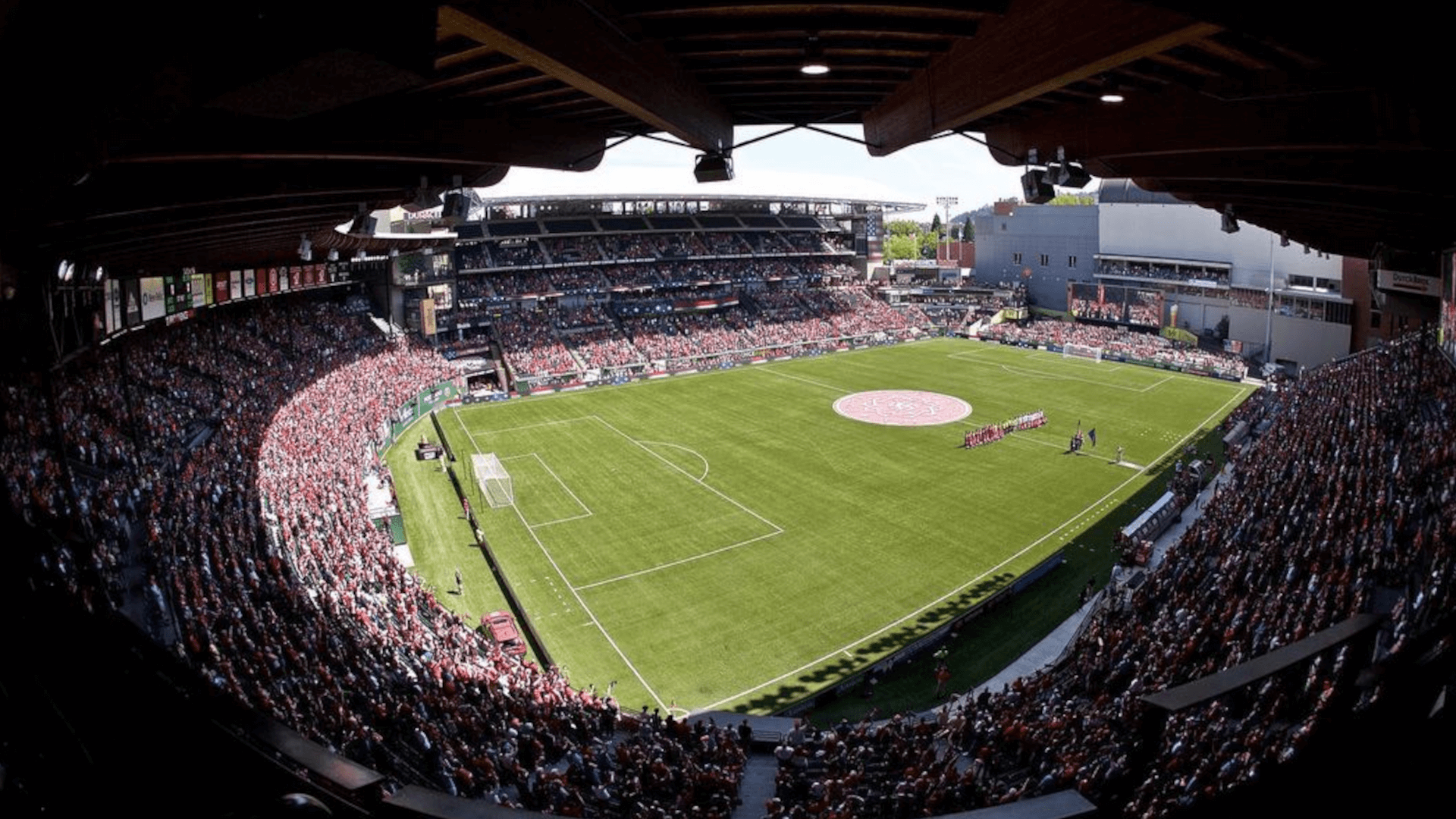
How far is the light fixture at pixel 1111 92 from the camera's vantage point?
23.5 ft

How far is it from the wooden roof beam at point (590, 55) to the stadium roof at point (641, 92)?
19mm

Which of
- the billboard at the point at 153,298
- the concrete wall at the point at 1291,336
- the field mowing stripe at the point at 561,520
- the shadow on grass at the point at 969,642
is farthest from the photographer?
the concrete wall at the point at 1291,336

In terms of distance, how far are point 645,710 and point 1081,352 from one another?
170 ft

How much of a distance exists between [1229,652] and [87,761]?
13.9 m

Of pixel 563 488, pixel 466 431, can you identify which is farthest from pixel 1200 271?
pixel 466 431

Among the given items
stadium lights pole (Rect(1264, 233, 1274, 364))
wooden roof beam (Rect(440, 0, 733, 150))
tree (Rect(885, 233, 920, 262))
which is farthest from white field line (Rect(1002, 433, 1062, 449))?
tree (Rect(885, 233, 920, 262))

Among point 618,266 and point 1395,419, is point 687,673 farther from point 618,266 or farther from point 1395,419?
point 618,266

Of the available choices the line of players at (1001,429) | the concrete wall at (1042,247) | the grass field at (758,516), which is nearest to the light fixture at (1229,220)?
the grass field at (758,516)

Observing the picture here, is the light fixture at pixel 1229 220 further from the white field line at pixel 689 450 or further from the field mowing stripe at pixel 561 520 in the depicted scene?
the white field line at pixel 689 450

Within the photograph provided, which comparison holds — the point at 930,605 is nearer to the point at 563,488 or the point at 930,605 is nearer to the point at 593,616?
the point at 593,616

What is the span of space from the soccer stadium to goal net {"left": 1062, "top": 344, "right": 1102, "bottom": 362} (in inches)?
289

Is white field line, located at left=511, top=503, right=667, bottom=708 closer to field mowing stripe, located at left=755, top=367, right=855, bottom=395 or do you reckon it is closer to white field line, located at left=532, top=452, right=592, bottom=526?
white field line, located at left=532, top=452, right=592, bottom=526

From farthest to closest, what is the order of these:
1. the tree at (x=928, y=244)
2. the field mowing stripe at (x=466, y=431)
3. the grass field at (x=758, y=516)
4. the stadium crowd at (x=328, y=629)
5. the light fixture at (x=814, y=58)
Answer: the tree at (x=928, y=244), the field mowing stripe at (x=466, y=431), the grass field at (x=758, y=516), the stadium crowd at (x=328, y=629), the light fixture at (x=814, y=58)

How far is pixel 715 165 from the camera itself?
29.5 ft
